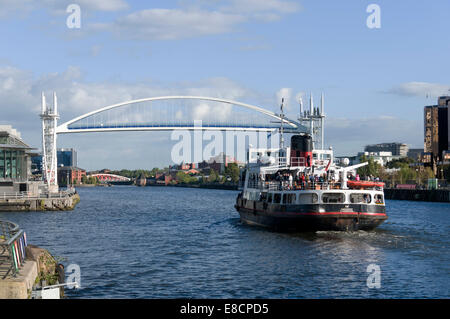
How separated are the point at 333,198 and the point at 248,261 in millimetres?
10350

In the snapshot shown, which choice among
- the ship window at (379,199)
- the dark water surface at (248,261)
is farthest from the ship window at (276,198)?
the ship window at (379,199)

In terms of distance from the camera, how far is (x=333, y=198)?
3550cm

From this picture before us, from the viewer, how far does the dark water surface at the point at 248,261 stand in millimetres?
20484

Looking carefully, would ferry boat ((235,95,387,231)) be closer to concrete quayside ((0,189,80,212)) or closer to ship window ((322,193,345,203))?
ship window ((322,193,345,203))

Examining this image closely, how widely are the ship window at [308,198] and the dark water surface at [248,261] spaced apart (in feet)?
6.96

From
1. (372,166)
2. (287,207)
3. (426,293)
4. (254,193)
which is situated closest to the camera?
(426,293)

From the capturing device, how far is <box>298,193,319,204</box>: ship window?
35500mm

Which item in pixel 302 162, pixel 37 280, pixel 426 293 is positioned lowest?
pixel 426 293

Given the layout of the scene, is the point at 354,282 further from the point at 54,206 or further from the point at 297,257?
the point at 54,206

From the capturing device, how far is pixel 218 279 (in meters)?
22.5

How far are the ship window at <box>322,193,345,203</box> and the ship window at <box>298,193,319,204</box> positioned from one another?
51 centimetres

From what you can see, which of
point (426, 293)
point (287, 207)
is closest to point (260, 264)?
point (426, 293)

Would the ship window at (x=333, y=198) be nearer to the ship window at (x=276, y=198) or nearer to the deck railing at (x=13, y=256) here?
the ship window at (x=276, y=198)

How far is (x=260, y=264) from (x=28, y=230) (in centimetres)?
2244
